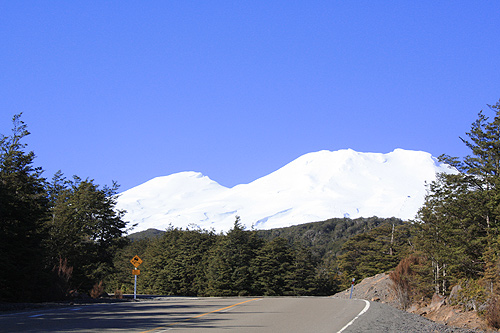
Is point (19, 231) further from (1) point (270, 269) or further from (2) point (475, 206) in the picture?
(1) point (270, 269)

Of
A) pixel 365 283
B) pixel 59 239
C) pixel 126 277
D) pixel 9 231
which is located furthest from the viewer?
pixel 126 277

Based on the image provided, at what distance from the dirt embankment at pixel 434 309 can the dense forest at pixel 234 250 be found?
0.78 meters

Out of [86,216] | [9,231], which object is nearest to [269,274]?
[86,216]

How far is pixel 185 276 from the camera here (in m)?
84.0

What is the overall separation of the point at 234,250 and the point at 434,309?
4488 centimetres

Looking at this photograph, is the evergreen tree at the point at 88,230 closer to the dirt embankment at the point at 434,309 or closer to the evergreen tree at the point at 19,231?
the evergreen tree at the point at 19,231

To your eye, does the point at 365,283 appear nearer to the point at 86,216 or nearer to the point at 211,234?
the point at 86,216

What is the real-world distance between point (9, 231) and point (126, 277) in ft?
226

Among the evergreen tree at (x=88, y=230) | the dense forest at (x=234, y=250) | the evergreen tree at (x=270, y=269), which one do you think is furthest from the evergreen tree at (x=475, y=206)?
the evergreen tree at (x=270, y=269)

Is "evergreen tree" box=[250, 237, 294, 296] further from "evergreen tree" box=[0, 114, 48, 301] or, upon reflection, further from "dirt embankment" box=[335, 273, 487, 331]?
"evergreen tree" box=[0, 114, 48, 301]

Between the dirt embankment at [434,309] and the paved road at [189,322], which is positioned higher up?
the paved road at [189,322]

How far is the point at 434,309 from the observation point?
1212 inches

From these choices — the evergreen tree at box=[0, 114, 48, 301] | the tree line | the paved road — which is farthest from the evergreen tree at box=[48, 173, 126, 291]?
the paved road

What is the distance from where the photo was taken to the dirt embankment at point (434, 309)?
81.3 feet
